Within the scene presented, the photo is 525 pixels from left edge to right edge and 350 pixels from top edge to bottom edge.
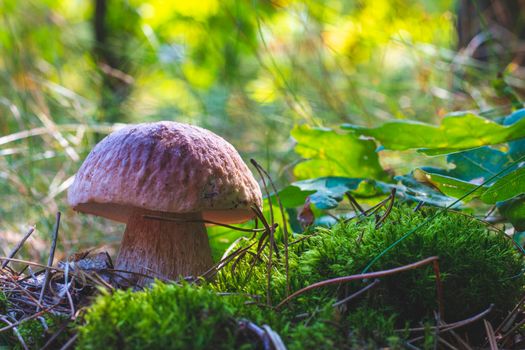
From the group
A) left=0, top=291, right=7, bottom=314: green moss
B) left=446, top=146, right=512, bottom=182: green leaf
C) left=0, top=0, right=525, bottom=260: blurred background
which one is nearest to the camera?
left=0, top=291, right=7, bottom=314: green moss

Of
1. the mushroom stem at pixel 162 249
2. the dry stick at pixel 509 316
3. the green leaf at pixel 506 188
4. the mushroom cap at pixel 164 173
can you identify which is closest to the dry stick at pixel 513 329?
the dry stick at pixel 509 316

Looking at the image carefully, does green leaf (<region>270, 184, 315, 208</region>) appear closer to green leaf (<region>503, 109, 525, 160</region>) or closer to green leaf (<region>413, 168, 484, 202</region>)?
green leaf (<region>413, 168, 484, 202</region>)

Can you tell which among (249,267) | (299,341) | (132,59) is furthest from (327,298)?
(132,59)

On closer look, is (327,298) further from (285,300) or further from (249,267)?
(249,267)

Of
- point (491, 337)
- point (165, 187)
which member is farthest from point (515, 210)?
point (165, 187)

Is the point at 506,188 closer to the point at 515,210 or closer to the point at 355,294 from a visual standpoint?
the point at 515,210

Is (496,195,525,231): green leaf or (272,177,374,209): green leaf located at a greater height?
(272,177,374,209): green leaf

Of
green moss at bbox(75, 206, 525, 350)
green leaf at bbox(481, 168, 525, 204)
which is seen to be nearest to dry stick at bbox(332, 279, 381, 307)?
green moss at bbox(75, 206, 525, 350)
